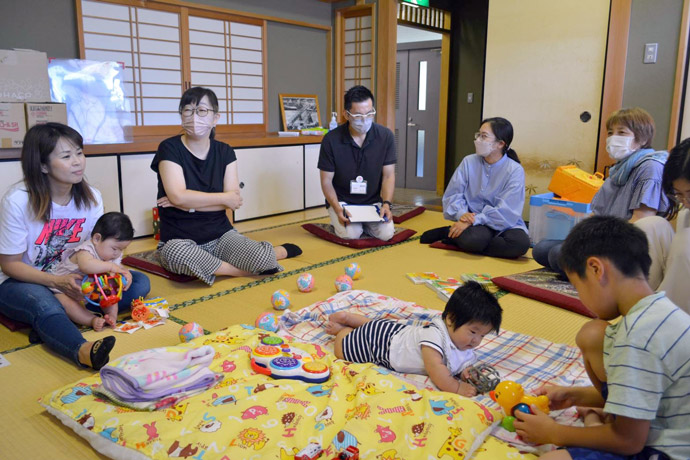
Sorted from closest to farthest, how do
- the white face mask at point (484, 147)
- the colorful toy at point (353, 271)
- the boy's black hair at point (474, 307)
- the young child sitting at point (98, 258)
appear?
the boy's black hair at point (474, 307) → the young child sitting at point (98, 258) → the colorful toy at point (353, 271) → the white face mask at point (484, 147)

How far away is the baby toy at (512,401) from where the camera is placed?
1.56 metres

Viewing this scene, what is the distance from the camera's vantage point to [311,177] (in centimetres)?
556

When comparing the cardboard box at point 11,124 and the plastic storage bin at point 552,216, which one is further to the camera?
the plastic storage bin at point 552,216

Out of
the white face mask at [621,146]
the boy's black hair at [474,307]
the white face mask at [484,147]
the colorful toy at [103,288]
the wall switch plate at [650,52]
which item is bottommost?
the colorful toy at [103,288]

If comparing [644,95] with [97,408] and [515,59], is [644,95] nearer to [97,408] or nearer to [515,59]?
[515,59]

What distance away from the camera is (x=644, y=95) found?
437 centimetres

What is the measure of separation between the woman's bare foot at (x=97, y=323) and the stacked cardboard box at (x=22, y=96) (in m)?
1.84

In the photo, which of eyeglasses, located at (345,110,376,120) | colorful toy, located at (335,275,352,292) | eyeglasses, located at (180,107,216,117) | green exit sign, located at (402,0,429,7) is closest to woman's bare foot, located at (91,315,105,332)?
colorful toy, located at (335,275,352,292)

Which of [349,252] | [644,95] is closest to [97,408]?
[349,252]

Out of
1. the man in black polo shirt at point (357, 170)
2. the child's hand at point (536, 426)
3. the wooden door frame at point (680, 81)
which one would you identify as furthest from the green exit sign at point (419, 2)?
the child's hand at point (536, 426)

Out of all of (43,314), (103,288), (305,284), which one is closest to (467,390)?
(305,284)

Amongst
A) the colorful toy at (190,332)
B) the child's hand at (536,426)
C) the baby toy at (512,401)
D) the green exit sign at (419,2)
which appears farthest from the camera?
the green exit sign at (419,2)

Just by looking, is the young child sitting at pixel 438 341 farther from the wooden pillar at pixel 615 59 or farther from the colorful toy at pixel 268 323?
the wooden pillar at pixel 615 59

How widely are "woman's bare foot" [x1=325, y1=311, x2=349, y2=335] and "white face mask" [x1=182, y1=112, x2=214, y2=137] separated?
57.6 inches
